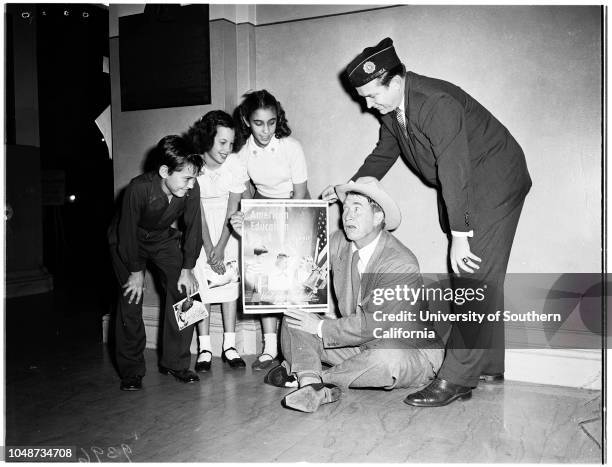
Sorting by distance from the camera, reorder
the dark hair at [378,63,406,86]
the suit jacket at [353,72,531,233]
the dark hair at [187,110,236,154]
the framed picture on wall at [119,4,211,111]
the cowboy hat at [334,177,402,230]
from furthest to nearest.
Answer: the framed picture on wall at [119,4,211,111] → the dark hair at [187,110,236,154] → the cowboy hat at [334,177,402,230] → the dark hair at [378,63,406,86] → the suit jacket at [353,72,531,233]

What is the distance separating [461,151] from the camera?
7.97 feet

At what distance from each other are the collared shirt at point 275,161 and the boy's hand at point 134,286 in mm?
825

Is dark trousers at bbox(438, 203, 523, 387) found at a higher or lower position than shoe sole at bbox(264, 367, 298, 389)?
higher

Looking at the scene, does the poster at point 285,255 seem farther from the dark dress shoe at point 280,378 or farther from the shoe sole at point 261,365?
the shoe sole at point 261,365

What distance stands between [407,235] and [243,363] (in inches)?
44.7

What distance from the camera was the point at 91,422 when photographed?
2.37m

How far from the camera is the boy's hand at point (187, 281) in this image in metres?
2.92

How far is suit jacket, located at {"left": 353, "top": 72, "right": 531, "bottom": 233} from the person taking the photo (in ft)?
7.96

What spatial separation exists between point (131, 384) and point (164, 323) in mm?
328

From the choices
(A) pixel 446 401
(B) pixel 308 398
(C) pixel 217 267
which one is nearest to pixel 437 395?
(A) pixel 446 401

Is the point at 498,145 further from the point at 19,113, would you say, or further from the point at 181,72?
the point at 19,113

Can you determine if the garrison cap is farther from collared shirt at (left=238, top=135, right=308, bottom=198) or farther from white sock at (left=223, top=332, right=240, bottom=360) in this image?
white sock at (left=223, top=332, right=240, bottom=360)

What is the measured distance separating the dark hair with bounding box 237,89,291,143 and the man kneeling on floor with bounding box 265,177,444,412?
1.73ft

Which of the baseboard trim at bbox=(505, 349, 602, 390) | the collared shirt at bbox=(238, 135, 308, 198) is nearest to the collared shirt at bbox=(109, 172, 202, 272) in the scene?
the collared shirt at bbox=(238, 135, 308, 198)
